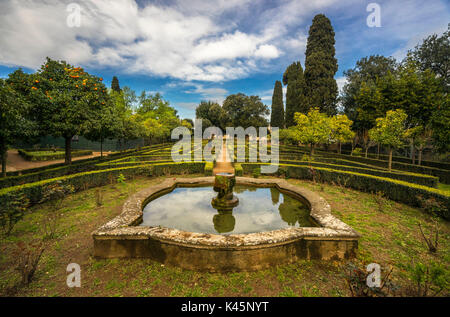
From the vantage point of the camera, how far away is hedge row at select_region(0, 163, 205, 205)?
7.05 m

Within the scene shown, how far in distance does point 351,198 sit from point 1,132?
52.2 feet

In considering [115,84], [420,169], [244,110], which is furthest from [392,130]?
[115,84]

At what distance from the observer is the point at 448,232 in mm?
5934

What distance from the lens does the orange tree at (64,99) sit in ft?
33.3

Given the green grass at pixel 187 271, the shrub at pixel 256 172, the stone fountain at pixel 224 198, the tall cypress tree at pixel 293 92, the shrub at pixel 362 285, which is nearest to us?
the shrub at pixel 362 285

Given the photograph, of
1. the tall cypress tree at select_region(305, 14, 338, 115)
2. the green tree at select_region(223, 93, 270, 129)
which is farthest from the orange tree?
the green tree at select_region(223, 93, 270, 129)

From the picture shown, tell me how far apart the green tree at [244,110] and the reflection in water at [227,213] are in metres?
48.1

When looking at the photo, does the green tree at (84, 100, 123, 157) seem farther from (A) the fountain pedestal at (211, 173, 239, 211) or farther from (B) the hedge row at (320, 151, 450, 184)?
(B) the hedge row at (320, 151, 450, 184)

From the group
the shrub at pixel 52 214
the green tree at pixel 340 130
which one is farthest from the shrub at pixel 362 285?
the green tree at pixel 340 130

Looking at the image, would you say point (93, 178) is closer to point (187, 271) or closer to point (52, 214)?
point (52, 214)

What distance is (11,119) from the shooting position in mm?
8039

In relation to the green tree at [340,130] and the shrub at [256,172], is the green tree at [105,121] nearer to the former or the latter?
the shrub at [256,172]
